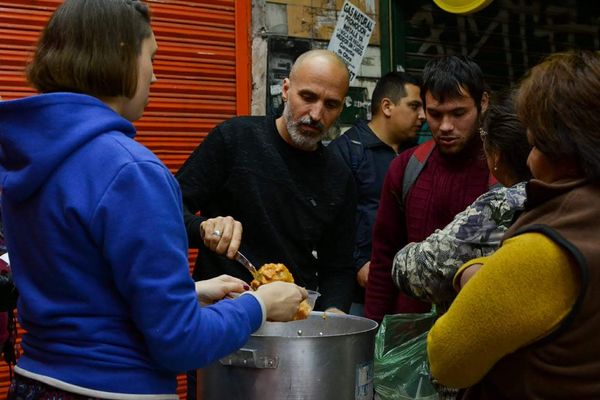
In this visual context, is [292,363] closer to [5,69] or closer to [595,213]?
[595,213]

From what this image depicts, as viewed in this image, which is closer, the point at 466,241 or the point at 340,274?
the point at 466,241

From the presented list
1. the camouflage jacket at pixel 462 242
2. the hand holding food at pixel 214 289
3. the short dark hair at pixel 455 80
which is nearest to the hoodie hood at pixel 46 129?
the hand holding food at pixel 214 289

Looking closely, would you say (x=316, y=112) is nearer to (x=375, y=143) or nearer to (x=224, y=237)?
(x=224, y=237)

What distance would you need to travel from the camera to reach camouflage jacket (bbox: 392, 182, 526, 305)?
2578 millimetres

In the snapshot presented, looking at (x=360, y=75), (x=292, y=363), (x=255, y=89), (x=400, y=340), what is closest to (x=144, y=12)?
(x=292, y=363)

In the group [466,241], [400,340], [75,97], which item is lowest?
[400,340]

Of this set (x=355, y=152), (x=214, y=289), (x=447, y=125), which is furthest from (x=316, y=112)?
(x=355, y=152)

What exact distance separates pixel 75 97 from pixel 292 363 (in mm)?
1032

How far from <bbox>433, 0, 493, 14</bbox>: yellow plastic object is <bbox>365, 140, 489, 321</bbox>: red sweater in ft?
5.48

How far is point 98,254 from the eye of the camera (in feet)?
6.24

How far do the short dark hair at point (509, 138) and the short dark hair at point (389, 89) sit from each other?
2945mm

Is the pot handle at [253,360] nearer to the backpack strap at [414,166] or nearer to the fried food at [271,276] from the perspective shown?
the fried food at [271,276]

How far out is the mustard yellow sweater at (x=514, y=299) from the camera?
1930 mm

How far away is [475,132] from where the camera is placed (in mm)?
3891
